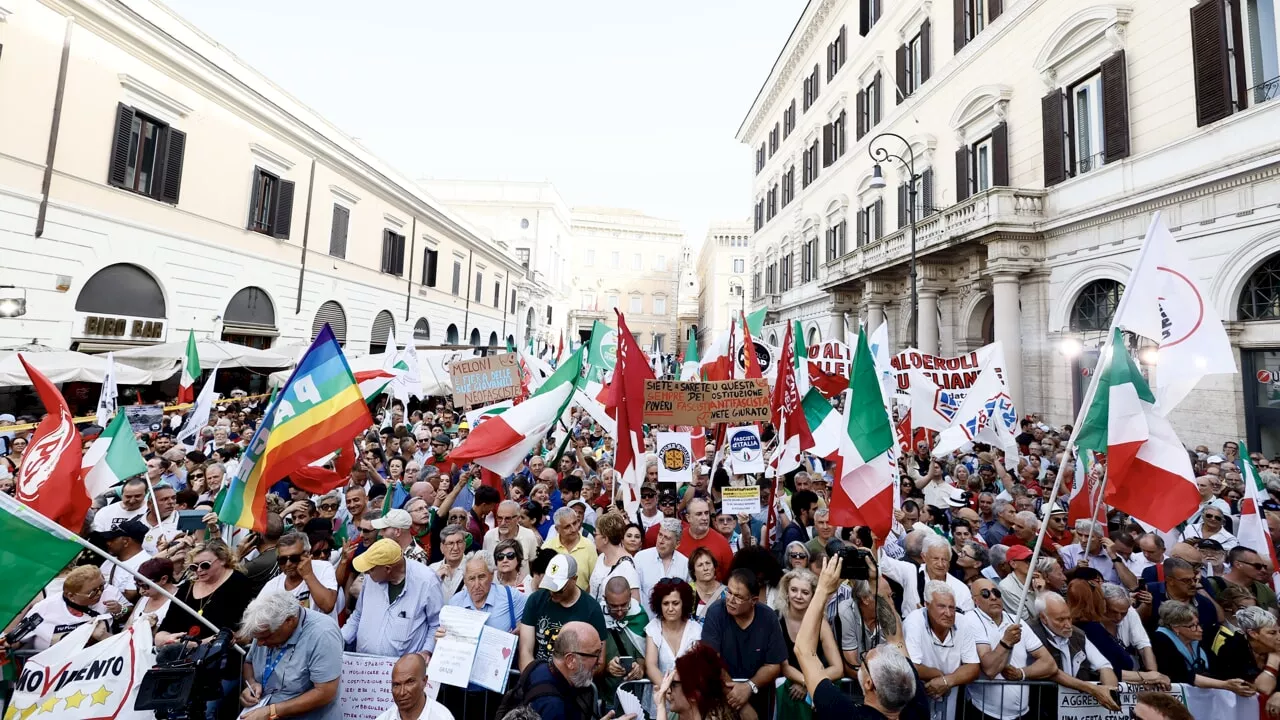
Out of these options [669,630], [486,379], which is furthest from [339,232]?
[669,630]

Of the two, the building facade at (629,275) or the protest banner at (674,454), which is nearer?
the protest banner at (674,454)

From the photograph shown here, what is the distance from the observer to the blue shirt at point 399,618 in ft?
12.3

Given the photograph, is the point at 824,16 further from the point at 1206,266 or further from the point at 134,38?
the point at 134,38

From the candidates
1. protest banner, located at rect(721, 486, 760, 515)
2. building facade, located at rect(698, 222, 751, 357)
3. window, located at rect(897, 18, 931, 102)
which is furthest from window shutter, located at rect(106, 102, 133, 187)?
building facade, located at rect(698, 222, 751, 357)

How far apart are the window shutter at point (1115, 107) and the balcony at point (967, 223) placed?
184cm

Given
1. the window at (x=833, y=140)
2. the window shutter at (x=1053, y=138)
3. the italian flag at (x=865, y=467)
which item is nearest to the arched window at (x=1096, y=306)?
the window shutter at (x=1053, y=138)

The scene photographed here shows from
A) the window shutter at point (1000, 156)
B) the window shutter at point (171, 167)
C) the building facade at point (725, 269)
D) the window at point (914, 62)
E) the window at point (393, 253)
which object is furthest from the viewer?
the building facade at point (725, 269)

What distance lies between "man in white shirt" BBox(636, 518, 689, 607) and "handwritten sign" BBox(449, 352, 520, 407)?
19.0 feet

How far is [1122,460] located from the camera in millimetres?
4156

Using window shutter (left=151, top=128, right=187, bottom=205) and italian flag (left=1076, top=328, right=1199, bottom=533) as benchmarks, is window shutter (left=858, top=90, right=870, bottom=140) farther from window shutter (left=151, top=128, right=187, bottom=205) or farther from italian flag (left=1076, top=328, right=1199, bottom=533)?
window shutter (left=151, top=128, right=187, bottom=205)

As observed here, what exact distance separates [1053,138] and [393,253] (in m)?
23.5

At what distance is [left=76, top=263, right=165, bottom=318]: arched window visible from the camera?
13.5 m

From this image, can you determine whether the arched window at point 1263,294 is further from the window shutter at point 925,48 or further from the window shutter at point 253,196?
the window shutter at point 253,196

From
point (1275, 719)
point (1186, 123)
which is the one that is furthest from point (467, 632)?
point (1186, 123)
